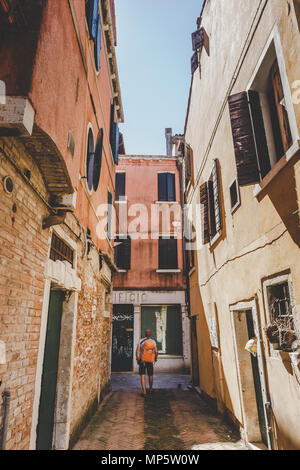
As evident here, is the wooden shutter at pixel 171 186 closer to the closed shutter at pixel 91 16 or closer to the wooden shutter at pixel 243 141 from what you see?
the closed shutter at pixel 91 16

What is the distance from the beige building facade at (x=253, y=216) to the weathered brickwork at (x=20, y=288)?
2.74 m

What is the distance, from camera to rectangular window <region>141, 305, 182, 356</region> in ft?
44.7

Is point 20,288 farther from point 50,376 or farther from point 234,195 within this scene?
→ point 234,195

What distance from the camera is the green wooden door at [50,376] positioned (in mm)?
4203

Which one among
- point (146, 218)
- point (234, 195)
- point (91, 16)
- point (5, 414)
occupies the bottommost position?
point (5, 414)

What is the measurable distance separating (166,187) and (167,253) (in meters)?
3.56

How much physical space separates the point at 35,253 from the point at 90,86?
4270mm

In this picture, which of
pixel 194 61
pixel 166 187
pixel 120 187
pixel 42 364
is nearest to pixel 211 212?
pixel 42 364

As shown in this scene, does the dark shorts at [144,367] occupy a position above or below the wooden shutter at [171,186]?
below

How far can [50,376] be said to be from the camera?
4449 mm

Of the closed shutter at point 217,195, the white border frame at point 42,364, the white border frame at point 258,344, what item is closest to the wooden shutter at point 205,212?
the closed shutter at point 217,195

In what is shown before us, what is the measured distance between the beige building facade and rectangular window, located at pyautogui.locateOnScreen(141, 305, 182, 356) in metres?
6.16

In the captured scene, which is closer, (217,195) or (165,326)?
(217,195)

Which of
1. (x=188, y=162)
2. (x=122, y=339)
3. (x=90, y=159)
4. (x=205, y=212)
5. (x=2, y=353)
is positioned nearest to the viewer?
(x=2, y=353)
